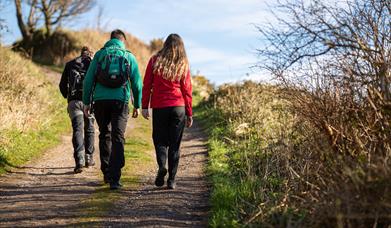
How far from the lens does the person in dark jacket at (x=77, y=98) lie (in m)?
8.52

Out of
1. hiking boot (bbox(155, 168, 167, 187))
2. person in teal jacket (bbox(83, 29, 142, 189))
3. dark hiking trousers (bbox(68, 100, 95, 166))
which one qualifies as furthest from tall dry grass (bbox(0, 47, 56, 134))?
hiking boot (bbox(155, 168, 167, 187))

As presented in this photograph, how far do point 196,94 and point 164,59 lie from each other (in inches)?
740

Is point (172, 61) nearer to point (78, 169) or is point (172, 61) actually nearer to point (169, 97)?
point (169, 97)

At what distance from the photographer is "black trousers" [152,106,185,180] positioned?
6965 millimetres

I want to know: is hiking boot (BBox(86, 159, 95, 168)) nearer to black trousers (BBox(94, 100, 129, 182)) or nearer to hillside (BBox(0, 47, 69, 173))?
hillside (BBox(0, 47, 69, 173))

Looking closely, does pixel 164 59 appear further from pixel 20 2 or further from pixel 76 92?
pixel 20 2

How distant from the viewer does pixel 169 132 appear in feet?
23.2

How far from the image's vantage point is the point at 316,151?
5.49 metres

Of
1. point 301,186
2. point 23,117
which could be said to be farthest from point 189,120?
point 23,117

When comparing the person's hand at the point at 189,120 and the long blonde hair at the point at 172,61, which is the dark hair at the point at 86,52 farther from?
the person's hand at the point at 189,120

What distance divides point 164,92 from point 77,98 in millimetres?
2254

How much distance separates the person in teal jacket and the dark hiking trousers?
1.35 metres

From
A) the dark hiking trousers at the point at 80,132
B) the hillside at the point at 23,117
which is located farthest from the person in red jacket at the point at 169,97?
the hillside at the point at 23,117

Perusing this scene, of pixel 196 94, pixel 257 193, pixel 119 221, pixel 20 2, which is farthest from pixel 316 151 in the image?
pixel 20 2
